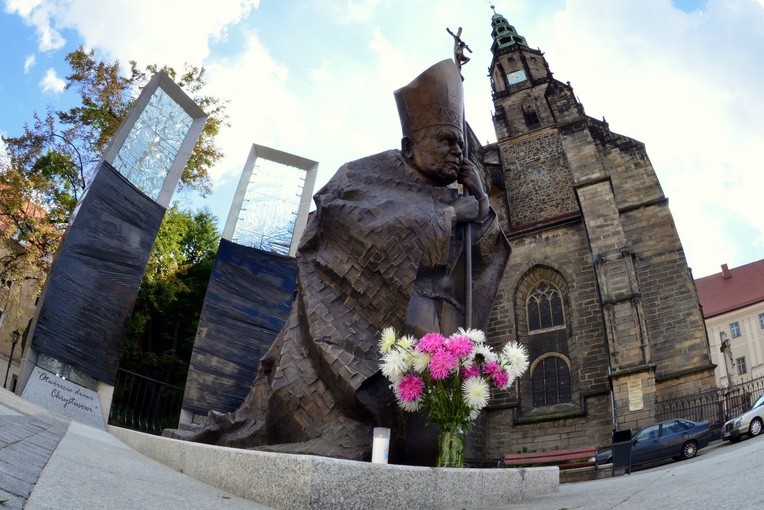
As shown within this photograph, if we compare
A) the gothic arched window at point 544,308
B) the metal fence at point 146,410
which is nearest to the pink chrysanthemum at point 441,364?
the metal fence at point 146,410

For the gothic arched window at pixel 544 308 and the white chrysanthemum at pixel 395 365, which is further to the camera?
the gothic arched window at pixel 544 308

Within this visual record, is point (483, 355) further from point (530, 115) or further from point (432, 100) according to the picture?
point (530, 115)

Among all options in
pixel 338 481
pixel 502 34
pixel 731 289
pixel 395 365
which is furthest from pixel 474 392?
pixel 731 289

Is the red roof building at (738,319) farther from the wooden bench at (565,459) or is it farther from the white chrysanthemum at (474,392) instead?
the white chrysanthemum at (474,392)

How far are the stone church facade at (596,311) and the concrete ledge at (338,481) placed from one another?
513 inches

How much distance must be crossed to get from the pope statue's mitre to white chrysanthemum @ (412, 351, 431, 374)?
2182 millimetres

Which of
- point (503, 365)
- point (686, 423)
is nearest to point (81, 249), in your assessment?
point (503, 365)

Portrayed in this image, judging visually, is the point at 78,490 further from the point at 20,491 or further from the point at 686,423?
the point at 686,423

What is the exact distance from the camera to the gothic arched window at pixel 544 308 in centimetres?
1880

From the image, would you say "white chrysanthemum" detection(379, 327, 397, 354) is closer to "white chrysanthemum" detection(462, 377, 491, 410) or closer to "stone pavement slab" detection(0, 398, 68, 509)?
"white chrysanthemum" detection(462, 377, 491, 410)

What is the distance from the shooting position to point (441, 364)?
361 centimetres

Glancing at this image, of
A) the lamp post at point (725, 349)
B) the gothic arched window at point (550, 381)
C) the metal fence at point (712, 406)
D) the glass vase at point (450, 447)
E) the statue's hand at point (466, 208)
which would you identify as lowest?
the glass vase at point (450, 447)

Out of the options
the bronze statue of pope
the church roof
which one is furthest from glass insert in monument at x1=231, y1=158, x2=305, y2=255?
the church roof

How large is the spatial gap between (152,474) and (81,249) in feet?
25.6
